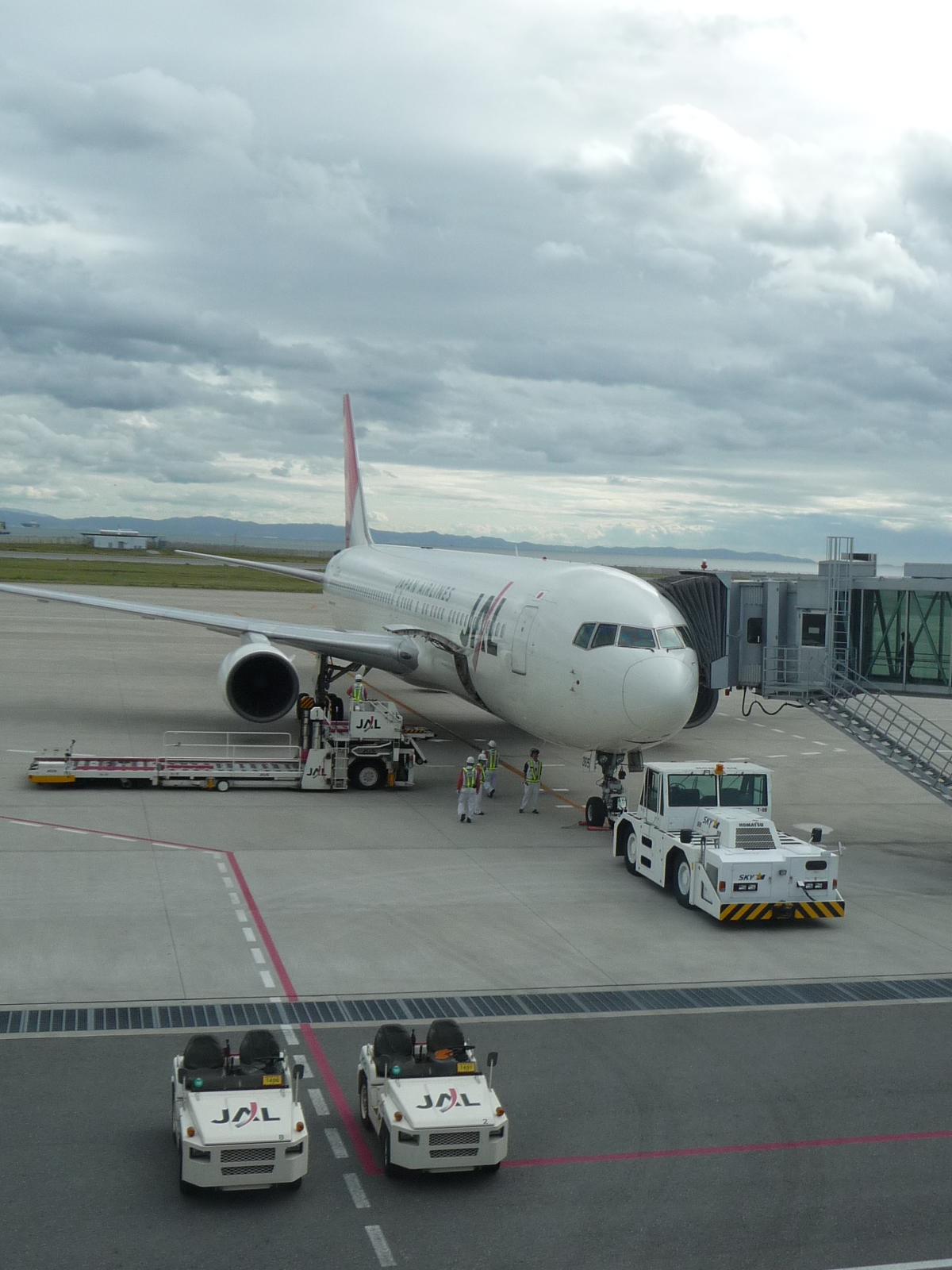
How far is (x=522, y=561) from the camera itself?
29609 millimetres

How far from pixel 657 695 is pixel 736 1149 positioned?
1076 cm

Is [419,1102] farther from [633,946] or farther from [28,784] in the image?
[28,784]

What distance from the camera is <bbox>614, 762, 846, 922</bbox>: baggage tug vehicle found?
17109mm

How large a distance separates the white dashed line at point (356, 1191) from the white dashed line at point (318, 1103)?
114cm

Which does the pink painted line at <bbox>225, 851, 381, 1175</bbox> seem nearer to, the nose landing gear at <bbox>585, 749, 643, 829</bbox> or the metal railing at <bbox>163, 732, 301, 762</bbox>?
the nose landing gear at <bbox>585, 749, 643, 829</bbox>

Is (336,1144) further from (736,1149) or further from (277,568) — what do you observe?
(277,568)

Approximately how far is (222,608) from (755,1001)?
62.8 meters

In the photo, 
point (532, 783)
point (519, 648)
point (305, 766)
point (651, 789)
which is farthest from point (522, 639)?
point (305, 766)

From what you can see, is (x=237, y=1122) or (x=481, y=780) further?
(x=481, y=780)

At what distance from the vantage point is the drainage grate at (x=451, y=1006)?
12852 millimetres

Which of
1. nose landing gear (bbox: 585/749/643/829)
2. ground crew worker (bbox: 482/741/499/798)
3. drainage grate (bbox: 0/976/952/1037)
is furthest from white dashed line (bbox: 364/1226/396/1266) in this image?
ground crew worker (bbox: 482/741/499/798)

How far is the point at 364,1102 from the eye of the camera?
1079 centimetres

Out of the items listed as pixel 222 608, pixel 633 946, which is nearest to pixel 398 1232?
pixel 633 946

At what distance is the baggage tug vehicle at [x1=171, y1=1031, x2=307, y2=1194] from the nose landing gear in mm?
13132
